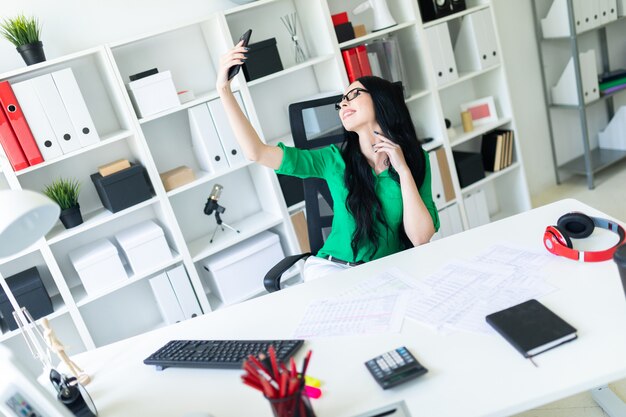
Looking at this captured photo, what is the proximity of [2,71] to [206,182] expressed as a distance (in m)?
1.12

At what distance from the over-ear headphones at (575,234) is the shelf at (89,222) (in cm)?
188

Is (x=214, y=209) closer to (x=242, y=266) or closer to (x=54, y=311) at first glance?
(x=242, y=266)

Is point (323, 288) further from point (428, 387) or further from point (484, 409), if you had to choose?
point (484, 409)

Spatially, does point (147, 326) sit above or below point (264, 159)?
below

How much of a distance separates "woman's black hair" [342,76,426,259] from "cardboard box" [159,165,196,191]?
40.5 inches

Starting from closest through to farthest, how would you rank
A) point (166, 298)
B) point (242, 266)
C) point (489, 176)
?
point (166, 298) → point (242, 266) → point (489, 176)

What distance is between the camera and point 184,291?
2916mm

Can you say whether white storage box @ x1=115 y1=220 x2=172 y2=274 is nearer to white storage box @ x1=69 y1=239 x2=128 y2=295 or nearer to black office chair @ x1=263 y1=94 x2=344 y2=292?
white storage box @ x1=69 y1=239 x2=128 y2=295

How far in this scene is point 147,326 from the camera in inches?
124

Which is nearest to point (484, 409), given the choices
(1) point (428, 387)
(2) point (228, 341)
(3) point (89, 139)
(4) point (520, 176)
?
(1) point (428, 387)

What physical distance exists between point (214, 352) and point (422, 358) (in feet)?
1.85

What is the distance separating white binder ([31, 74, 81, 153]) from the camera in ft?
8.13

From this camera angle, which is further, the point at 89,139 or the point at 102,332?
the point at 102,332

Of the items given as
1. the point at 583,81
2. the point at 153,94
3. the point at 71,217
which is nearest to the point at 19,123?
the point at 71,217
